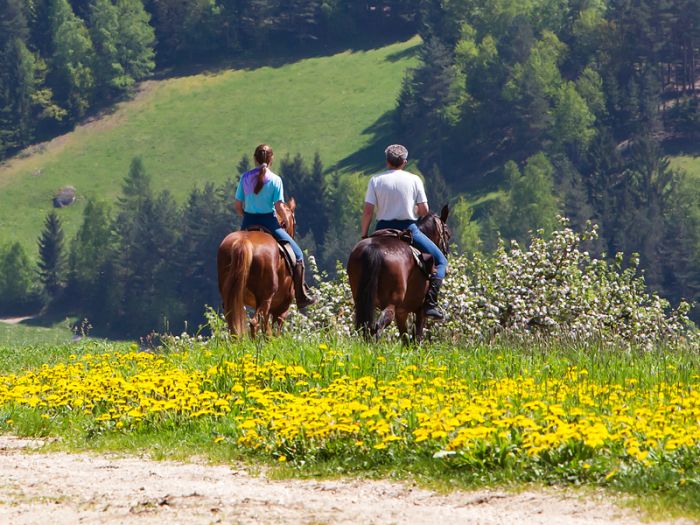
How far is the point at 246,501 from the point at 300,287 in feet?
32.8

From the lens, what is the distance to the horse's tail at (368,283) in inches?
671

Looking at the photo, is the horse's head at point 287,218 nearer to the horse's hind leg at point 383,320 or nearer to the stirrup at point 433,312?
the stirrup at point 433,312

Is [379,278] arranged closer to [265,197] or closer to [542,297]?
[265,197]

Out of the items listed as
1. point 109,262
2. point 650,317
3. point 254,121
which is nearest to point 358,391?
point 650,317

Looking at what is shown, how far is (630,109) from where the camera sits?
18262cm

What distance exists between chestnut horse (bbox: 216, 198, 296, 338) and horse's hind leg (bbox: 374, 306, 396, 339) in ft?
5.46

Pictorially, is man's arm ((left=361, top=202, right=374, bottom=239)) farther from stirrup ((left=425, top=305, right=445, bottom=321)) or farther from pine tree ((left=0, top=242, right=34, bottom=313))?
pine tree ((left=0, top=242, right=34, bottom=313))

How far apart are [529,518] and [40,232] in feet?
578

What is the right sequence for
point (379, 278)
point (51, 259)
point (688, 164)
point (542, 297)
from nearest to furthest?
point (379, 278) → point (542, 297) → point (51, 259) → point (688, 164)

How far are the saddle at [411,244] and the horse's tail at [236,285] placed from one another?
166cm

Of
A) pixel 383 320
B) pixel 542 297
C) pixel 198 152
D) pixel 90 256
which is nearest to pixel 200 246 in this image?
pixel 90 256

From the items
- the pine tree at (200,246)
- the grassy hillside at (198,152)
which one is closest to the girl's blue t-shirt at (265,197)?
the pine tree at (200,246)

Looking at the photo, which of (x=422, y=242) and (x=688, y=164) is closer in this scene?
(x=422, y=242)

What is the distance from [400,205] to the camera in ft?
57.5
